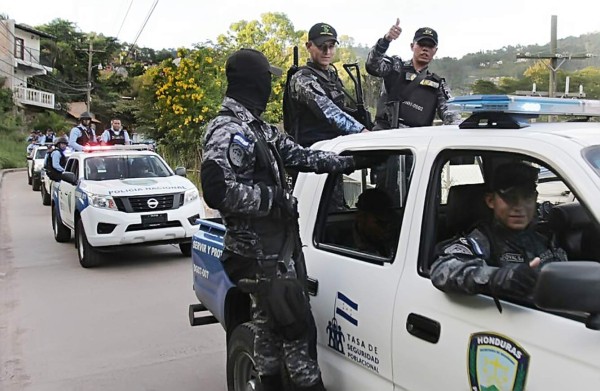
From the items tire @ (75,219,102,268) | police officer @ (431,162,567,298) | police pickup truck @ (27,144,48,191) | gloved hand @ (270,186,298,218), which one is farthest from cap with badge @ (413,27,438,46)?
police pickup truck @ (27,144,48,191)

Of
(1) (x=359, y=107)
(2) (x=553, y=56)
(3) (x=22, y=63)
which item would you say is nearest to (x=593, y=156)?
(1) (x=359, y=107)

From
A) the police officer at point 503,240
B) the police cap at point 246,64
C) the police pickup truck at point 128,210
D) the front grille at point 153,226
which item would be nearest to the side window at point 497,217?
the police officer at point 503,240

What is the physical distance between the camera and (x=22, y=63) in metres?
58.6

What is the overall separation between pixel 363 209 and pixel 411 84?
6.07 ft

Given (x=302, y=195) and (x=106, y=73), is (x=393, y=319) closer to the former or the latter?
(x=302, y=195)

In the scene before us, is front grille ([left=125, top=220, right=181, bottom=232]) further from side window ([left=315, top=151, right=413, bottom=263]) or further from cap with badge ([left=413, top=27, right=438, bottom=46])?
side window ([left=315, top=151, right=413, bottom=263])

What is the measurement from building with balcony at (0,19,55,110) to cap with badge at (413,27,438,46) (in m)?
56.0

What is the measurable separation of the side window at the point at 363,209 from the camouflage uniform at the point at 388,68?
170 cm

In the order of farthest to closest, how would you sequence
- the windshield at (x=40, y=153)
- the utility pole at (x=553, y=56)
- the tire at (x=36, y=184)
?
the windshield at (x=40, y=153), the tire at (x=36, y=184), the utility pole at (x=553, y=56)

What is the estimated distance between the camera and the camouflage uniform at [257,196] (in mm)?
2904

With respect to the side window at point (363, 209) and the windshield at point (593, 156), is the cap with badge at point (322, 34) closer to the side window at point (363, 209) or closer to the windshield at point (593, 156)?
the side window at point (363, 209)

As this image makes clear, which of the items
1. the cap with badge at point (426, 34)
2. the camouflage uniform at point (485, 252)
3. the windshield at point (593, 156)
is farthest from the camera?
the cap with badge at point (426, 34)

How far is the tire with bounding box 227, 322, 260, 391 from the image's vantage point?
3.33m

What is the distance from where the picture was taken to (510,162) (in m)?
2.37
